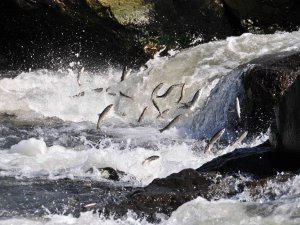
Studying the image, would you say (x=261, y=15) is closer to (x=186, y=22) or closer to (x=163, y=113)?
(x=186, y=22)

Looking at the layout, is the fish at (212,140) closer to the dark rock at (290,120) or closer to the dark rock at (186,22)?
the dark rock at (290,120)

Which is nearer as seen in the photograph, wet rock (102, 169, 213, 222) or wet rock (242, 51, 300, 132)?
wet rock (102, 169, 213, 222)

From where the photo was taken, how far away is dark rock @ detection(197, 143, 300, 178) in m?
6.56

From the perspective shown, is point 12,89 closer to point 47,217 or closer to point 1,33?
point 1,33

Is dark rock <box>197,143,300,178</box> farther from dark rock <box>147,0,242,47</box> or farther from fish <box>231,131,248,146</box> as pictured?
dark rock <box>147,0,242,47</box>

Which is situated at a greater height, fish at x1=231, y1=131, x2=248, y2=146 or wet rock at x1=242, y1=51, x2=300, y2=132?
wet rock at x1=242, y1=51, x2=300, y2=132

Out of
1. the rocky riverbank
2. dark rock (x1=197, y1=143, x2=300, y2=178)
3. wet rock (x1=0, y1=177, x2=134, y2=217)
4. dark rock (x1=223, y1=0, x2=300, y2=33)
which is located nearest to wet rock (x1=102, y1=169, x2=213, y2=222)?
wet rock (x1=0, y1=177, x2=134, y2=217)

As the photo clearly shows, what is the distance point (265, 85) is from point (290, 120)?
8.74 ft

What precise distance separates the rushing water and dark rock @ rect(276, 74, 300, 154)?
733 millimetres

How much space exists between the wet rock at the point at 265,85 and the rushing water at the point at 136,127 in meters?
0.35

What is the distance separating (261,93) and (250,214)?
4213mm

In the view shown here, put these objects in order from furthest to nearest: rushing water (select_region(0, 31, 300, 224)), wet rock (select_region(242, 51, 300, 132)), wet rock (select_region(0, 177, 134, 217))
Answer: wet rock (select_region(242, 51, 300, 132)) → wet rock (select_region(0, 177, 134, 217)) → rushing water (select_region(0, 31, 300, 224))

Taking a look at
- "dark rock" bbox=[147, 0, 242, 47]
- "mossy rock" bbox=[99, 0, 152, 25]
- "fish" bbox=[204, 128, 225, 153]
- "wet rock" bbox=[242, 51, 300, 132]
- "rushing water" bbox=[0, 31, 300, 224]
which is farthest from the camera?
"dark rock" bbox=[147, 0, 242, 47]

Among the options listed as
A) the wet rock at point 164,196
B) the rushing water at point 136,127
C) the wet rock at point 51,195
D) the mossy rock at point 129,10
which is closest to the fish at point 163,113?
the rushing water at point 136,127
